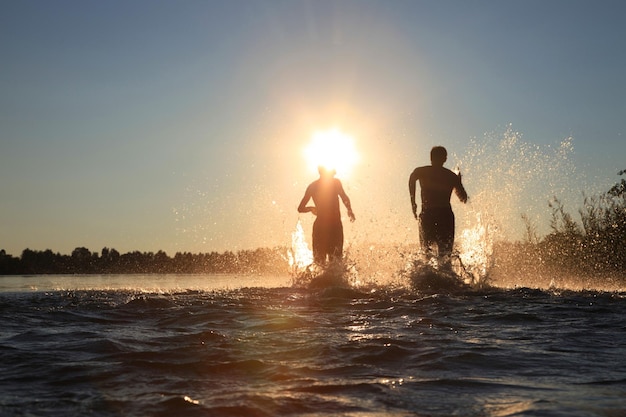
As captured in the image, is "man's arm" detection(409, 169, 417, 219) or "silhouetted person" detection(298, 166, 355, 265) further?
"silhouetted person" detection(298, 166, 355, 265)

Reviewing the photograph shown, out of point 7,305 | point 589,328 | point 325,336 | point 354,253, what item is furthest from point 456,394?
point 354,253

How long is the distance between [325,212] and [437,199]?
2.60 meters

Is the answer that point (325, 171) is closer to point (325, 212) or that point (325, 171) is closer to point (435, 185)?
point (325, 212)

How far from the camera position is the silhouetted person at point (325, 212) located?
13.1 meters

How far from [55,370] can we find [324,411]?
1945mm

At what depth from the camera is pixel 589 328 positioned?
5.70 meters

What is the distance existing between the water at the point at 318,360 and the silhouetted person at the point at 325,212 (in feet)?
17.5

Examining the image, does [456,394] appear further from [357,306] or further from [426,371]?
[357,306]

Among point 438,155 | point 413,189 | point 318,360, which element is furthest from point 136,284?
point 318,360

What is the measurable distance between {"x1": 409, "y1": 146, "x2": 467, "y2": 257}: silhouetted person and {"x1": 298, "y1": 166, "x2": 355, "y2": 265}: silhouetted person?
2.01 meters

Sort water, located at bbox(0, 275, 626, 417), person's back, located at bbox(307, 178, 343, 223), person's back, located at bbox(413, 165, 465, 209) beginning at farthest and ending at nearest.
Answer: person's back, located at bbox(307, 178, 343, 223), person's back, located at bbox(413, 165, 465, 209), water, located at bbox(0, 275, 626, 417)

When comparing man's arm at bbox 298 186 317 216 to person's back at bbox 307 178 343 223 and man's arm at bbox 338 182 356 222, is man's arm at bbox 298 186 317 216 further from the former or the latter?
man's arm at bbox 338 182 356 222

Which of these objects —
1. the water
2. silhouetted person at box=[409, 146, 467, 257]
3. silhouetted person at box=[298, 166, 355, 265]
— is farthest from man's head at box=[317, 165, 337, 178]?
the water

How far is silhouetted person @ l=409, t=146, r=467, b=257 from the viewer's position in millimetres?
11422
